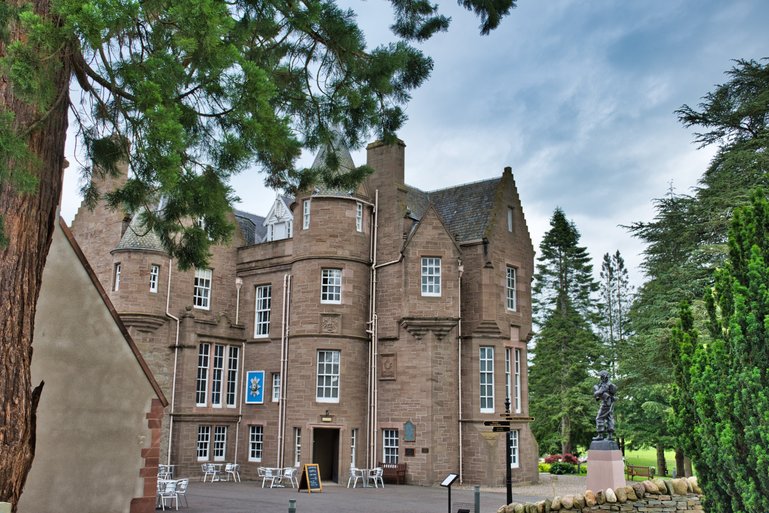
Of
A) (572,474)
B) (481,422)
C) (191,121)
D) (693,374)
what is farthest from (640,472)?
(191,121)

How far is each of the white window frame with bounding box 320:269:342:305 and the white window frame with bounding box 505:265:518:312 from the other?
6820mm

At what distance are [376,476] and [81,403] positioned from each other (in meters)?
14.5

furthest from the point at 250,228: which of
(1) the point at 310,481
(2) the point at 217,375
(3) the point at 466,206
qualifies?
(1) the point at 310,481

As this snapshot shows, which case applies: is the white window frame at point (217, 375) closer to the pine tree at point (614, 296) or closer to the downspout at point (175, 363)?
the downspout at point (175, 363)

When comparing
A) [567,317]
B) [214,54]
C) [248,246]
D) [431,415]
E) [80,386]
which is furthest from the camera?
[567,317]

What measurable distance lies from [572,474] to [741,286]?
29.4 m

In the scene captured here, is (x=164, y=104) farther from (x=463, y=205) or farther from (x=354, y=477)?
(x=463, y=205)

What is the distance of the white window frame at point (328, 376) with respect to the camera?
27.4 meters

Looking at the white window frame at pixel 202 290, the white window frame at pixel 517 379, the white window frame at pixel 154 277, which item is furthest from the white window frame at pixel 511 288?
the white window frame at pixel 154 277

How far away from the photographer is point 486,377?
27.7 m

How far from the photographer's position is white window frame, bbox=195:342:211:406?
96.6ft

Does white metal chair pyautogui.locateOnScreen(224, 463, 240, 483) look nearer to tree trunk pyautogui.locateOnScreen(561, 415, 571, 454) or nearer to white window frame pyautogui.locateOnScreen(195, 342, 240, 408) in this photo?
white window frame pyautogui.locateOnScreen(195, 342, 240, 408)

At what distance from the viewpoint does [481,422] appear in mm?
27016

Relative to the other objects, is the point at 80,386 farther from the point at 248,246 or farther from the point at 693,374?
the point at 248,246
